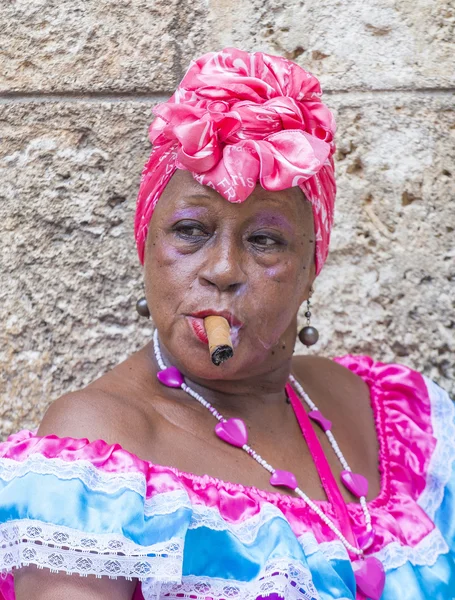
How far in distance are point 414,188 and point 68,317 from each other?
47.1 inches

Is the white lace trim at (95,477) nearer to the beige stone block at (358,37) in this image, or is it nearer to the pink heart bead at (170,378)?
the pink heart bead at (170,378)

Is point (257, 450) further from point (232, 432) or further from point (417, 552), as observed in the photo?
point (417, 552)

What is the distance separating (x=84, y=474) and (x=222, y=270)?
547mm

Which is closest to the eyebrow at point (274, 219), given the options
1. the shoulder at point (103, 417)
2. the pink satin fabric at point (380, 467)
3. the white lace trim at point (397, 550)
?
the shoulder at point (103, 417)

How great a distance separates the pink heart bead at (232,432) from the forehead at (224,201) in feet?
1.61

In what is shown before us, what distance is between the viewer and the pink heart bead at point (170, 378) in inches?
78.4

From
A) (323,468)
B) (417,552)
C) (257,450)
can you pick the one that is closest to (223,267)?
(257,450)

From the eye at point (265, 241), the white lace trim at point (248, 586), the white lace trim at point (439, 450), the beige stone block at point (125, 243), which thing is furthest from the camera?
the beige stone block at point (125, 243)

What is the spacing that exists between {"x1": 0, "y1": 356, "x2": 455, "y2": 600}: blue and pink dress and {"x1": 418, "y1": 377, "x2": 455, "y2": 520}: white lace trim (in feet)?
0.79

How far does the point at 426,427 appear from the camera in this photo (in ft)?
7.75

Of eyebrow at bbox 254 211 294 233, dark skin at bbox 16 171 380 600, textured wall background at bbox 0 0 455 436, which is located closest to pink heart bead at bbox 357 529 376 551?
dark skin at bbox 16 171 380 600

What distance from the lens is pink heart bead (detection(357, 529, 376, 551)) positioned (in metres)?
1.90

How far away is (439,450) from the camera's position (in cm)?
230

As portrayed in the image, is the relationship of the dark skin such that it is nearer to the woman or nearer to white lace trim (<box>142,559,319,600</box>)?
the woman
